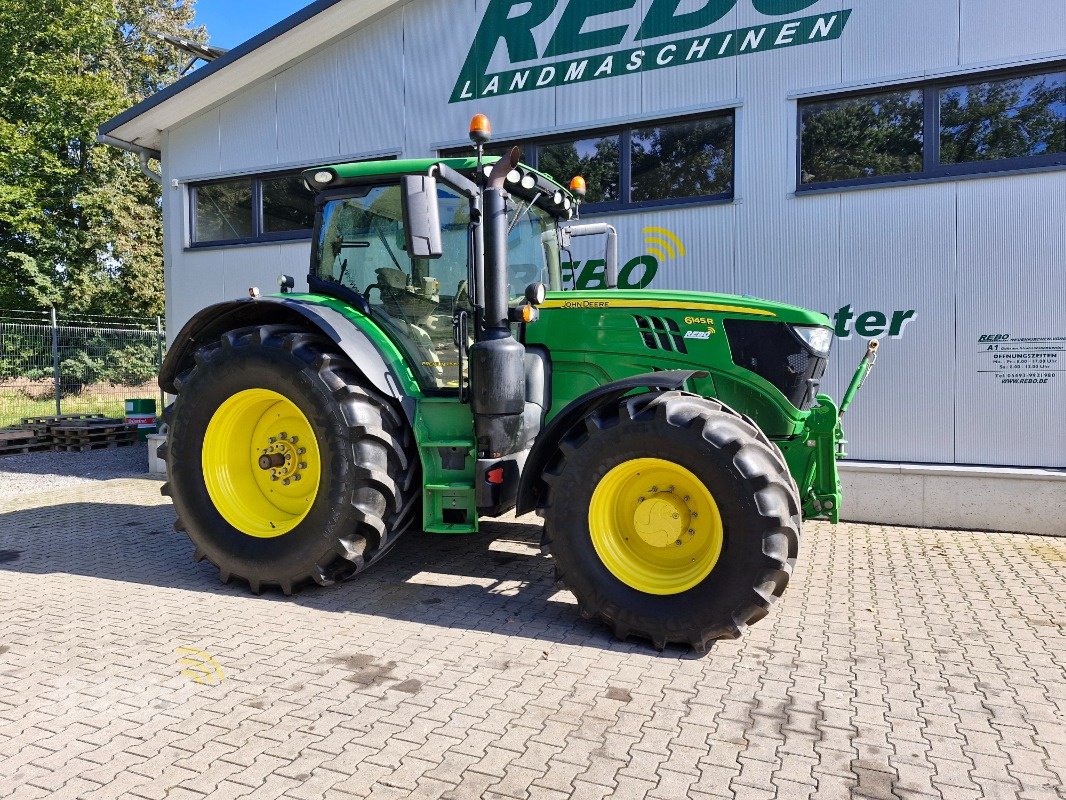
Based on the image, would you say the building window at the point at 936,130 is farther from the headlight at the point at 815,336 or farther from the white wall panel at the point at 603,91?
the headlight at the point at 815,336

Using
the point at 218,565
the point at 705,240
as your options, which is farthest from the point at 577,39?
the point at 218,565

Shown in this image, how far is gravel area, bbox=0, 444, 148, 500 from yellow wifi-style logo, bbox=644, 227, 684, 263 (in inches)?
260

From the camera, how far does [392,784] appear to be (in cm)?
243

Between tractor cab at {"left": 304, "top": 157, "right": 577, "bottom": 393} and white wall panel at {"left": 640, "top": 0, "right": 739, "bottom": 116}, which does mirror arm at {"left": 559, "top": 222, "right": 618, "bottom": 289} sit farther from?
white wall panel at {"left": 640, "top": 0, "right": 739, "bottom": 116}

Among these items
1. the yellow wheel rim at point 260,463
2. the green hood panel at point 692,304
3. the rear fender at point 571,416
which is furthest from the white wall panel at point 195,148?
the rear fender at point 571,416

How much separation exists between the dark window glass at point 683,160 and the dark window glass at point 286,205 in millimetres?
3968

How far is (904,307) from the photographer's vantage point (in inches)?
250

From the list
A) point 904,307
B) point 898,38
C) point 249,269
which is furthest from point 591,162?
point 249,269

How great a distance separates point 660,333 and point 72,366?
37.2 feet

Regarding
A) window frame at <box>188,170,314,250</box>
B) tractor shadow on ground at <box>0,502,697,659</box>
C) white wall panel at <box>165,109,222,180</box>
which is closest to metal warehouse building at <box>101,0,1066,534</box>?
white wall panel at <box>165,109,222,180</box>

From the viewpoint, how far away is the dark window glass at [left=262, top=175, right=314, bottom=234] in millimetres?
8773

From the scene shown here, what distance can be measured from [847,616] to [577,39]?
599 cm

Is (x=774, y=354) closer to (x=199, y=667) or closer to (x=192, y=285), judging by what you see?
(x=199, y=667)

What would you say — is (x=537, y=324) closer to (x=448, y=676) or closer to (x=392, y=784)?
(x=448, y=676)
